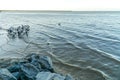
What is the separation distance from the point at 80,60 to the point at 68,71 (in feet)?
8.23

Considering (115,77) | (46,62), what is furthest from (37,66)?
(115,77)

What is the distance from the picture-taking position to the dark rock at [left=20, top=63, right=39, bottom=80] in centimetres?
789

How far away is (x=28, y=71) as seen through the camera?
8203mm

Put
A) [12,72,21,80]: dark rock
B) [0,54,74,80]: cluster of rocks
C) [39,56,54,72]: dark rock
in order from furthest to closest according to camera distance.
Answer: [39,56,54,72]: dark rock < [12,72,21,80]: dark rock < [0,54,74,80]: cluster of rocks

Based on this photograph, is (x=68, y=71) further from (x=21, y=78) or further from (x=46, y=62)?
(x=21, y=78)

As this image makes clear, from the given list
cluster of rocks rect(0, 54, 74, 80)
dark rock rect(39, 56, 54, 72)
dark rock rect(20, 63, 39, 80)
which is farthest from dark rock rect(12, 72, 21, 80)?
dark rock rect(39, 56, 54, 72)

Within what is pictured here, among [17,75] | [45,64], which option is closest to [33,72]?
[17,75]

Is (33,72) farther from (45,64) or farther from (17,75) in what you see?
(45,64)

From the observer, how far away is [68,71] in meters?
11.0

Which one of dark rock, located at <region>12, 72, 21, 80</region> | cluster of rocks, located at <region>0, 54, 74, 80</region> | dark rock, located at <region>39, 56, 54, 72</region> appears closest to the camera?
cluster of rocks, located at <region>0, 54, 74, 80</region>

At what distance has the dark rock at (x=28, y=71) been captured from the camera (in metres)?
7.89

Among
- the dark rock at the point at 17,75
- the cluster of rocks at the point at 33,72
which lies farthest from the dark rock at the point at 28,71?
the dark rock at the point at 17,75

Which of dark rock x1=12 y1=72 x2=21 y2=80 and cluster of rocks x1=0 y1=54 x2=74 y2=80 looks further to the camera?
dark rock x1=12 y1=72 x2=21 y2=80

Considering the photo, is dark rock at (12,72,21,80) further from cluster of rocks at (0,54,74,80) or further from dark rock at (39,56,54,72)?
dark rock at (39,56,54,72)
